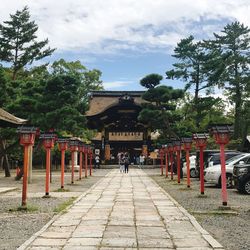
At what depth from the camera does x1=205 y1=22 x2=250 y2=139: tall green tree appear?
40531 millimetres

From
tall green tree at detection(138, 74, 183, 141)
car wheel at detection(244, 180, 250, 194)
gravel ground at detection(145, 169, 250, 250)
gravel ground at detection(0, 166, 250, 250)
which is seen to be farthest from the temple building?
gravel ground at detection(0, 166, 250, 250)

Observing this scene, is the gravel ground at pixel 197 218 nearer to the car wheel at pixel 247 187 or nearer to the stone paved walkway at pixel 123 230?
the stone paved walkway at pixel 123 230

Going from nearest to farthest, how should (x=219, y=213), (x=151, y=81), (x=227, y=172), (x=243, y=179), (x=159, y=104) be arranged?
(x=219, y=213)
(x=243, y=179)
(x=227, y=172)
(x=151, y=81)
(x=159, y=104)

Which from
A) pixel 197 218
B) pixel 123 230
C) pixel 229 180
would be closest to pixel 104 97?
pixel 229 180

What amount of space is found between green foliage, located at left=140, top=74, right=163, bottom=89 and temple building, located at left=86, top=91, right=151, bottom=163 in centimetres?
1035

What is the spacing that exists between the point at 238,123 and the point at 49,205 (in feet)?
105

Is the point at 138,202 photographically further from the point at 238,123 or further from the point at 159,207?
the point at 238,123

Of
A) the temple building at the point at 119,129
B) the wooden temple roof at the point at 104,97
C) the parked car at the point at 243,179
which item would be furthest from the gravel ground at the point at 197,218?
the wooden temple roof at the point at 104,97

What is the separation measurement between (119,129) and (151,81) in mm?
14340

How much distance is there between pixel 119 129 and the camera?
4688 cm

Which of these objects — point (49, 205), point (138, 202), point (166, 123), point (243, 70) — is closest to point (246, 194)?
point (138, 202)

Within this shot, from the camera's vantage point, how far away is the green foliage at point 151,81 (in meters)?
33.1

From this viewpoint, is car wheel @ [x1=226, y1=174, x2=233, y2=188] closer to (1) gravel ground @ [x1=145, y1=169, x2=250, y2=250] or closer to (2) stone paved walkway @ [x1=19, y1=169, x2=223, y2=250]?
(1) gravel ground @ [x1=145, y1=169, x2=250, y2=250]

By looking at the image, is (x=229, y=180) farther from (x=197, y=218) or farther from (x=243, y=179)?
(x=197, y=218)
